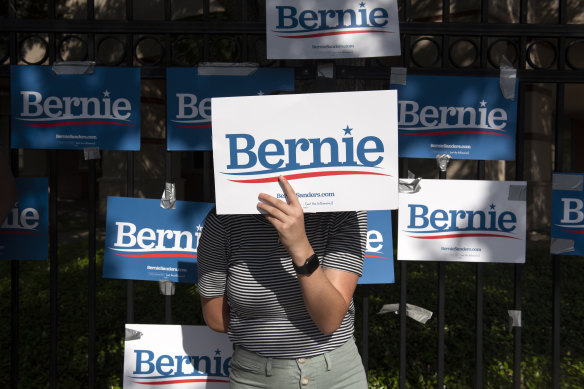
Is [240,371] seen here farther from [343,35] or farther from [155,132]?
[155,132]

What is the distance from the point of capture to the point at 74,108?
2.99m

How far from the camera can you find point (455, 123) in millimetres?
2971

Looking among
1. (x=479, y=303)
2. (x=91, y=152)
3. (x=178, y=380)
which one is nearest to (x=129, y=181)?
(x=91, y=152)

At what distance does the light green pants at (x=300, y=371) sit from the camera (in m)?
1.94

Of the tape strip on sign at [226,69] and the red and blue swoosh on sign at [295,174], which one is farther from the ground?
the tape strip on sign at [226,69]

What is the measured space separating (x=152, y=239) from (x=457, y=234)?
175 centimetres

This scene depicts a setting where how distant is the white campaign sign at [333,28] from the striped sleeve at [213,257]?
1.19m

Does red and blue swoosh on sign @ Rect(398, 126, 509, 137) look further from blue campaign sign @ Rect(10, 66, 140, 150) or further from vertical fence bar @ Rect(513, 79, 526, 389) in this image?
blue campaign sign @ Rect(10, 66, 140, 150)

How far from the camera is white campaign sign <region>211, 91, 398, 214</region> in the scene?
202cm

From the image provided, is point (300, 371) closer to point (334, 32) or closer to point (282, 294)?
point (282, 294)

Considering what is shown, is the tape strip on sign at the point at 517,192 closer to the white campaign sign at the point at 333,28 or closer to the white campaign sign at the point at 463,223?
the white campaign sign at the point at 463,223

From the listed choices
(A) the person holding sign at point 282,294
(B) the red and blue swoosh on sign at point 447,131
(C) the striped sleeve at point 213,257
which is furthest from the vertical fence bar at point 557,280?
(C) the striped sleeve at point 213,257

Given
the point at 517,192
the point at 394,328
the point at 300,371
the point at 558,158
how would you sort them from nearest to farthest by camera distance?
1. the point at 300,371
2. the point at 517,192
3. the point at 558,158
4. the point at 394,328

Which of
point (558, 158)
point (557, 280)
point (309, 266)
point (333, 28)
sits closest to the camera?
point (309, 266)
